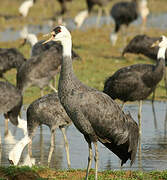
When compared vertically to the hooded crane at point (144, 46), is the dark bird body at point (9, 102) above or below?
below

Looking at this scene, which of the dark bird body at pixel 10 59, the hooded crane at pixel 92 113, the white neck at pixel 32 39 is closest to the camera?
the hooded crane at pixel 92 113

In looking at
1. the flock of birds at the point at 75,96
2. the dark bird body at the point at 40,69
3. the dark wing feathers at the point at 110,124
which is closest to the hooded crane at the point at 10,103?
the flock of birds at the point at 75,96

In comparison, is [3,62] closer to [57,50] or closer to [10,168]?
[57,50]

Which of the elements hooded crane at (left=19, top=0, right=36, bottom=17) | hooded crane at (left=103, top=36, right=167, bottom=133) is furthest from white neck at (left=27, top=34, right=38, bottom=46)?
hooded crane at (left=19, top=0, right=36, bottom=17)

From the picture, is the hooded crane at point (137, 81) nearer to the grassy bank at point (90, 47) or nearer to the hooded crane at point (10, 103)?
the hooded crane at point (10, 103)

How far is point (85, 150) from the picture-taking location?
10.1m

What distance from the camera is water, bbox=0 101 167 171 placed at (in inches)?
368

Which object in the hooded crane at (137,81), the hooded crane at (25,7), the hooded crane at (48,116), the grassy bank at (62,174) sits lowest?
the grassy bank at (62,174)

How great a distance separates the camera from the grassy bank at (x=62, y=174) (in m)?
7.52

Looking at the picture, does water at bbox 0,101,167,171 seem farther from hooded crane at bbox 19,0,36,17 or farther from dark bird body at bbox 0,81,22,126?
hooded crane at bbox 19,0,36,17

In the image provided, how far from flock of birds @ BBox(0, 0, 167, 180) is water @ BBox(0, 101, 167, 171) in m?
0.29

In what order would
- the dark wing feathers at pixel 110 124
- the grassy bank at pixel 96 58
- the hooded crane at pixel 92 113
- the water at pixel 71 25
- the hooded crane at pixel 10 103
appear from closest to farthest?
the hooded crane at pixel 92 113, the dark wing feathers at pixel 110 124, the hooded crane at pixel 10 103, the grassy bank at pixel 96 58, the water at pixel 71 25

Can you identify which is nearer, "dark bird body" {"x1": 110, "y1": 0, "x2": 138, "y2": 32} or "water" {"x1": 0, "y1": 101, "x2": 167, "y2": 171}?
"water" {"x1": 0, "y1": 101, "x2": 167, "y2": 171}

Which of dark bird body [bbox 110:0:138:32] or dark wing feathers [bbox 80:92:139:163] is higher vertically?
dark bird body [bbox 110:0:138:32]
